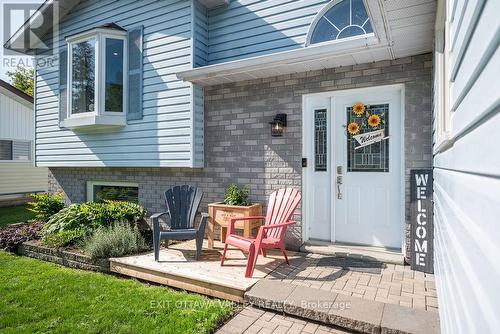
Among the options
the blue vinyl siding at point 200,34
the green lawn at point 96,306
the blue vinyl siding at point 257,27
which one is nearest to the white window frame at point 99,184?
the green lawn at point 96,306

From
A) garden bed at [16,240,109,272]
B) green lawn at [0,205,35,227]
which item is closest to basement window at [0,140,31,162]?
green lawn at [0,205,35,227]

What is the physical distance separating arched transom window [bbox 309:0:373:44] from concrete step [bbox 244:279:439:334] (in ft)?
11.6

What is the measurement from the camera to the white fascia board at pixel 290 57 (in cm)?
335

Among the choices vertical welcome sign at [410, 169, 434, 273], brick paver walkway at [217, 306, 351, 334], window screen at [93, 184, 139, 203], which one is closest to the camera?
brick paver walkway at [217, 306, 351, 334]

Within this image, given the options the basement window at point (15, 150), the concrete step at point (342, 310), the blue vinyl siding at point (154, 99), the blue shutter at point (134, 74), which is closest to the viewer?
the concrete step at point (342, 310)

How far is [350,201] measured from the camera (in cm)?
408

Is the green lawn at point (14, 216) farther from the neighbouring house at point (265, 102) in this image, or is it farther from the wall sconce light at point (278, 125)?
the wall sconce light at point (278, 125)

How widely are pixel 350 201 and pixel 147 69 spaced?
405 cm

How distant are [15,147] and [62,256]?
9.23 metres

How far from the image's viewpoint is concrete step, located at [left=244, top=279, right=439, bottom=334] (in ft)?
7.32

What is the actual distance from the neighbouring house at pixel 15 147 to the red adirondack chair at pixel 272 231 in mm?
10613

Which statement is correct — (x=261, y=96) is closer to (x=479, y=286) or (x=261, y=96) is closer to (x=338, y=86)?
(x=338, y=86)

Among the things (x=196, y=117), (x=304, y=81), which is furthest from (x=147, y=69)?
(x=304, y=81)

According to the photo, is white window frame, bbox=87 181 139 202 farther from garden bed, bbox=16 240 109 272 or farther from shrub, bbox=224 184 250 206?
shrub, bbox=224 184 250 206
